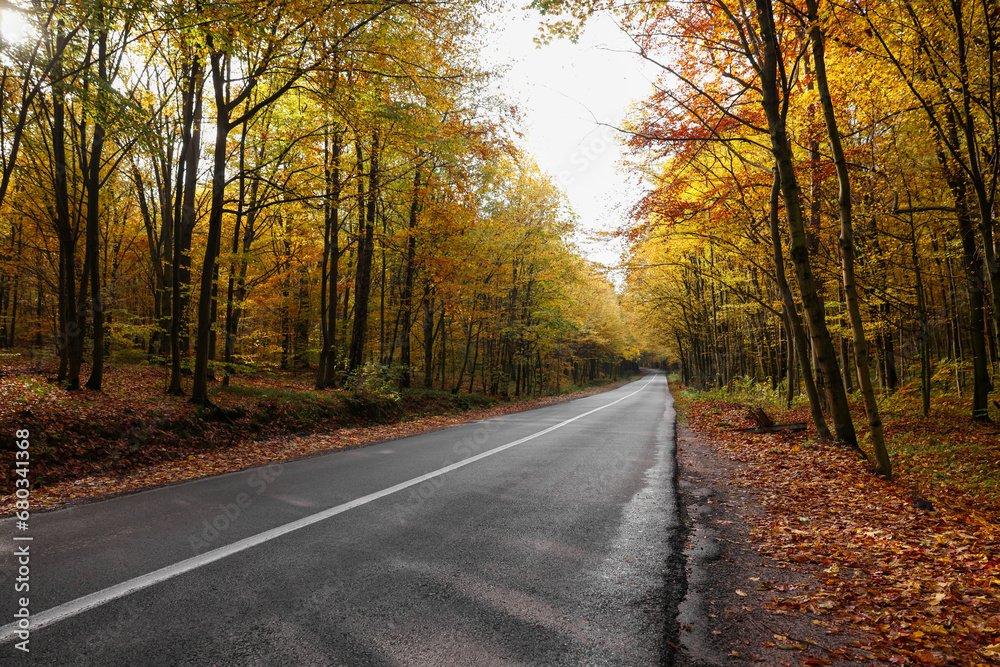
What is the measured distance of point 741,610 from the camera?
3.05 metres

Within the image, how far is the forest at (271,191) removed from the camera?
880 cm

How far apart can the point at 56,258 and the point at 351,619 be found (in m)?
29.8

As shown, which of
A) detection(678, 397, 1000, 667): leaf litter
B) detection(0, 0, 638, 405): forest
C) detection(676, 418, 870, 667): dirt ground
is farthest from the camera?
detection(0, 0, 638, 405): forest

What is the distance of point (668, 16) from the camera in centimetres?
864

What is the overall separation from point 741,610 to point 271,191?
48.8 ft

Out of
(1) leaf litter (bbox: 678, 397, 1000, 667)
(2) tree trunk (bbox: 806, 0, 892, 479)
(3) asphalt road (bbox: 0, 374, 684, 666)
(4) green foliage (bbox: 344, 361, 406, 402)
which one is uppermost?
(2) tree trunk (bbox: 806, 0, 892, 479)

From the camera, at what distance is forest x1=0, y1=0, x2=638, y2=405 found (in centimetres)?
880

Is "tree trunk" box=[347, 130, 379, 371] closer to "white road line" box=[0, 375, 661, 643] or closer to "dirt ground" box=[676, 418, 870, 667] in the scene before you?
"white road line" box=[0, 375, 661, 643]

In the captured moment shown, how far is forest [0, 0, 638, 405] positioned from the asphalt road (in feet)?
21.0

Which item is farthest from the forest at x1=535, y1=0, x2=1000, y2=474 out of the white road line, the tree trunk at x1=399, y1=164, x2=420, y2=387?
the tree trunk at x1=399, y1=164, x2=420, y2=387

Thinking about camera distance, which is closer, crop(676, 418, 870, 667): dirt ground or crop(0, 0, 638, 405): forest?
crop(676, 418, 870, 667): dirt ground

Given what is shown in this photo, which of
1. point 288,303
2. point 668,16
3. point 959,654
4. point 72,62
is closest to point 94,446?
point 72,62

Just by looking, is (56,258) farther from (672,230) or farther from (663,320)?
(663,320)

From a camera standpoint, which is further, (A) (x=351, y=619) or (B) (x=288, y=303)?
(B) (x=288, y=303)
